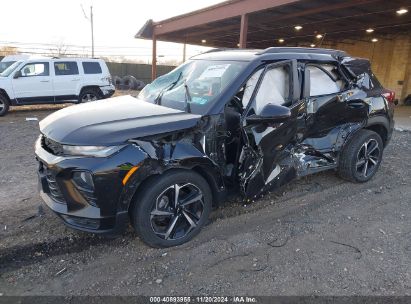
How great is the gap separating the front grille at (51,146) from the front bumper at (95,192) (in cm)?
5

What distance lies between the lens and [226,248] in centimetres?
316

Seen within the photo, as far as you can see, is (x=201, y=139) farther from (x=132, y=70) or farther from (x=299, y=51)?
(x=132, y=70)

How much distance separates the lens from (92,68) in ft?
40.9

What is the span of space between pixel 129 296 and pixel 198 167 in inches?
49.3

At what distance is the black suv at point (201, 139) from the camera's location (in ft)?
→ 8.93

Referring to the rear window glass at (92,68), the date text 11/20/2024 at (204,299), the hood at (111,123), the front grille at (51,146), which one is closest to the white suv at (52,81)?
the rear window glass at (92,68)

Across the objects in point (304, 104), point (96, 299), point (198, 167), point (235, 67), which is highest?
point (235, 67)

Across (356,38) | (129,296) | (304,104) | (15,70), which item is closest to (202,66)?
(304,104)

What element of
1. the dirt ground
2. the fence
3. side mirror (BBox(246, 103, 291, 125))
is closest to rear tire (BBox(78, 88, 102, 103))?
the dirt ground

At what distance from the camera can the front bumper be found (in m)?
2.65

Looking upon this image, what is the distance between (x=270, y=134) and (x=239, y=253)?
49.2 inches

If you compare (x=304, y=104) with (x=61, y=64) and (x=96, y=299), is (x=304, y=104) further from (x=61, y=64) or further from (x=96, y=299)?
(x=61, y=64)

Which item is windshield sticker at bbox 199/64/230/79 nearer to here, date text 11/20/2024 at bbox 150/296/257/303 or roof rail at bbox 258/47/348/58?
roof rail at bbox 258/47/348/58

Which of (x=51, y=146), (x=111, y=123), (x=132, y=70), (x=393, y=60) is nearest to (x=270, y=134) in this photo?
(x=111, y=123)
